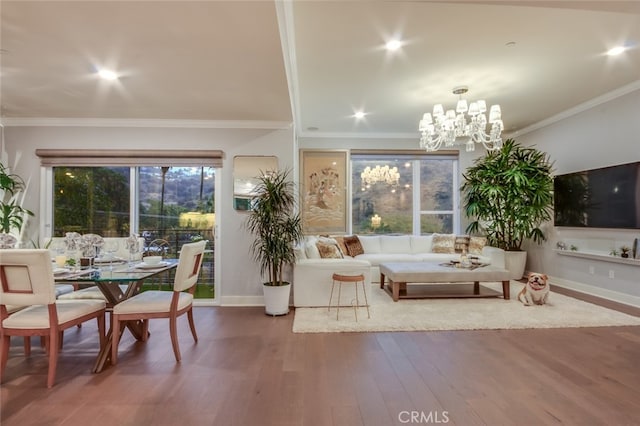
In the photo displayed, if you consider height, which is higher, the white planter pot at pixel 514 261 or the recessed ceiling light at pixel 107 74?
the recessed ceiling light at pixel 107 74

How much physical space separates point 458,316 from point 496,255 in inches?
87.6

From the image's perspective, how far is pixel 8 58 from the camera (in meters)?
2.84

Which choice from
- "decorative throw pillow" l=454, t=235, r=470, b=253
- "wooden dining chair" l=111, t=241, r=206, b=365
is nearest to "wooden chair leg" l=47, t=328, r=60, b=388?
"wooden dining chair" l=111, t=241, r=206, b=365

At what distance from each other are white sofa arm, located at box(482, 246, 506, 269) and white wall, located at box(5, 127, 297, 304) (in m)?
3.73

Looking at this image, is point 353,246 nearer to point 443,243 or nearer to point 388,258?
point 388,258

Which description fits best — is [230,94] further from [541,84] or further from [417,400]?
[541,84]

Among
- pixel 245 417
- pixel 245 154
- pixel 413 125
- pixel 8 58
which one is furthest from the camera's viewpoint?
pixel 413 125

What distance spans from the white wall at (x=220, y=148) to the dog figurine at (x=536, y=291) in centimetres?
348

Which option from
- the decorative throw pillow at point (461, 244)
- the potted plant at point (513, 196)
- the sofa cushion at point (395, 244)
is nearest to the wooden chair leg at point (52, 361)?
the sofa cushion at point (395, 244)

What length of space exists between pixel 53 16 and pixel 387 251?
18.6 feet

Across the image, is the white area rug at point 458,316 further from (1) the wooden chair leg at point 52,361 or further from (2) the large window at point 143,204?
(1) the wooden chair leg at point 52,361

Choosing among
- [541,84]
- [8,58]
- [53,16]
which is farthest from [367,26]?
[8,58]

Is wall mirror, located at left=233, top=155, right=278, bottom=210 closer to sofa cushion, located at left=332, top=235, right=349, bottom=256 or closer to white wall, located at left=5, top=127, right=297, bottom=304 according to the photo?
white wall, located at left=5, top=127, right=297, bottom=304

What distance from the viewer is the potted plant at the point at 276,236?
13.5 ft
